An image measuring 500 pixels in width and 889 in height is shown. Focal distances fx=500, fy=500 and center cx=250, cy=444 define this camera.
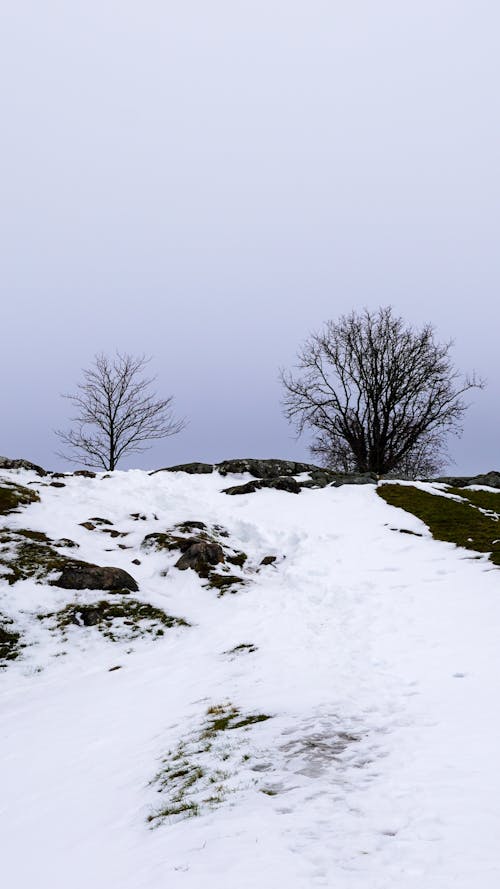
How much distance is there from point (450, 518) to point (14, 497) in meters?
11.7

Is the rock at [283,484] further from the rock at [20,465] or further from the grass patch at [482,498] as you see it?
the rock at [20,465]

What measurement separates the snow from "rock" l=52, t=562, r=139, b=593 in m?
0.24

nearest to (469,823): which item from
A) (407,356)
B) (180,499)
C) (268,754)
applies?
(268,754)

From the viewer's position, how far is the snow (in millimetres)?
2984

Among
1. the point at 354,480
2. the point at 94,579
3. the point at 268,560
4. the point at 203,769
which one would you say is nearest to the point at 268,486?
the point at 354,480

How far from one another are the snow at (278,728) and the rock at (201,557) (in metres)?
0.25

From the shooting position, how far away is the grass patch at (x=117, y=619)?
8.59 metres

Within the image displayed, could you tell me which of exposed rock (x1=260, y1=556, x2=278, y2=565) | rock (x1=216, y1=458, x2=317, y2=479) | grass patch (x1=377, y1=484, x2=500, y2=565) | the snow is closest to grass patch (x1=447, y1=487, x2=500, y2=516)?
grass patch (x1=377, y1=484, x2=500, y2=565)

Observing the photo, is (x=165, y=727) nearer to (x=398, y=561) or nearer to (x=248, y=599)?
(x=248, y=599)

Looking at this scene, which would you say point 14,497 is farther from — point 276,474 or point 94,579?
point 276,474

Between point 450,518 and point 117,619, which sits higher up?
point 450,518

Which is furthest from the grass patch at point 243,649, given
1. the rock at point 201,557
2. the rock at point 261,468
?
the rock at point 261,468

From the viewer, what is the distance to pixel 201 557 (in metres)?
11.2

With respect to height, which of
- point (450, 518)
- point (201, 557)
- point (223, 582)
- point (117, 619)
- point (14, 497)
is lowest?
point (117, 619)
